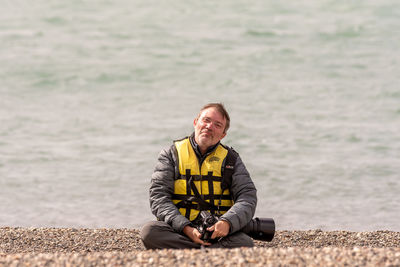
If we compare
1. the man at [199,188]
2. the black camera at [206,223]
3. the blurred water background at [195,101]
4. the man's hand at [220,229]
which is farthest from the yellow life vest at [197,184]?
the blurred water background at [195,101]

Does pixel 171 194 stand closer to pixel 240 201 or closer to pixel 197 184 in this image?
pixel 197 184

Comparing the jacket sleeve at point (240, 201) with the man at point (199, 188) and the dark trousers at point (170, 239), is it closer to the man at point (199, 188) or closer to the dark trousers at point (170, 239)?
the man at point (199, 188)

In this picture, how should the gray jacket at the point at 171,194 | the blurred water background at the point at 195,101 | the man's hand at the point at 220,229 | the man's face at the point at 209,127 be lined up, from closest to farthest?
the man's hand at the point at 220,229
the gray jacket at the point at 171,194
the man's face at the point at 209,127
the blurred water background at the point at 195,101

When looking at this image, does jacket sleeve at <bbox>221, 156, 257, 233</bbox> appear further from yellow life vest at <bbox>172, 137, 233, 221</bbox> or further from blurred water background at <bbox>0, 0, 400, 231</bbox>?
blurred water background at <bbox>0, 0, 400, 231</bbox>

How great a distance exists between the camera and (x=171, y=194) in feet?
18.2

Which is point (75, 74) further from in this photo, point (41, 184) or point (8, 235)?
point (8, 235)

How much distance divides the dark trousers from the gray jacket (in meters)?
0.06

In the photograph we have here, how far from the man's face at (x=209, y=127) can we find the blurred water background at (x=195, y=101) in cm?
428

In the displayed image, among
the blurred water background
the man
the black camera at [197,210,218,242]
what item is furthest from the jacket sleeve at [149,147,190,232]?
the blurred water background

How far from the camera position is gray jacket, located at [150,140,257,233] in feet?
17.5

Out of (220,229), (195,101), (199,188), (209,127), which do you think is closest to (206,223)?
(220,229)

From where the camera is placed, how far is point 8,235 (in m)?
7.29

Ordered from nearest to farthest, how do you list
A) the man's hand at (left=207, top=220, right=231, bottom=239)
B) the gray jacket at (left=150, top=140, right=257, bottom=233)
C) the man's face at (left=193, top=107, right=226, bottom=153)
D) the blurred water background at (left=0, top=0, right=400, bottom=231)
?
the man's hand at (left=207, top=220, right=231, bottom=239) < the gray jacket at (left=150, top=140, right=257, bottom=233) < the man's face at (left=193, top=107, right=226, bottom=153) < the blurred water background at (left=0, top=0, right=400, bottom=231)

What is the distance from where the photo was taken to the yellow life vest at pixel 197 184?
18.0ft
